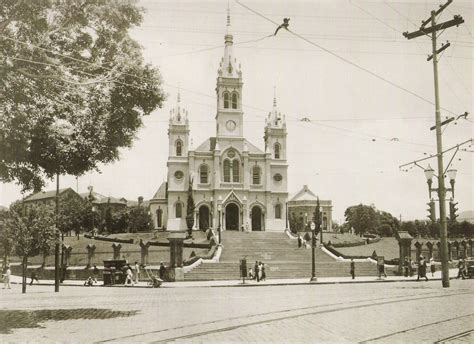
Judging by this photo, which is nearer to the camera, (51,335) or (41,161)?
(51,335)

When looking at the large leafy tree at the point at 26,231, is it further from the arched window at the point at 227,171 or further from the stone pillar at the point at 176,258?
the arched window at the point at 227,171

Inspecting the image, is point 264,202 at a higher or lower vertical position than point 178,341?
higher

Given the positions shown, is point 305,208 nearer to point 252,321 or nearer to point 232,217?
point 232,217

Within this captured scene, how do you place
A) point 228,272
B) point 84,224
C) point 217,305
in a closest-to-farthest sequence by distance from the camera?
point 217,305 → point 228,272 → point 84,224

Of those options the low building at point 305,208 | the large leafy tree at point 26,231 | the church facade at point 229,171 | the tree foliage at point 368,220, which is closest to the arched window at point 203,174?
the church facade at point 229,171

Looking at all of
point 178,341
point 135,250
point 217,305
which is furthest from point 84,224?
point 178,341

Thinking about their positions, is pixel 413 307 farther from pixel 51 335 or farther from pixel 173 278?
pixel 173 278

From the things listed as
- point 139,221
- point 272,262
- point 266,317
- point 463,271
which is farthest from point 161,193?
point 266,317
